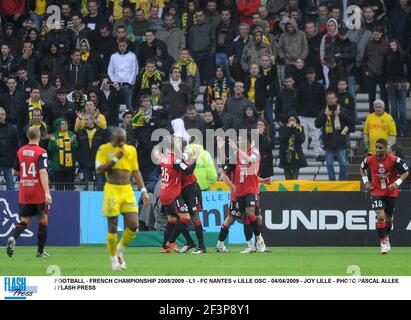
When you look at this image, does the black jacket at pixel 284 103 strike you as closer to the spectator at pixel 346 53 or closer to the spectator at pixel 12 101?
the spectator at pixel 346 53

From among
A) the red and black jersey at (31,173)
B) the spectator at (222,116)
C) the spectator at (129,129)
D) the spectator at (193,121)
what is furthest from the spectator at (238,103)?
the red and black jersey at (31,173)

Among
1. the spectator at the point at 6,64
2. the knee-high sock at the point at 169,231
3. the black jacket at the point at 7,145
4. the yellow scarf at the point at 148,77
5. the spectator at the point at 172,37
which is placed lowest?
the knee-high sock at the point at 169,231

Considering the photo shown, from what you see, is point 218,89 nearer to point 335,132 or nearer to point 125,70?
point 125,70

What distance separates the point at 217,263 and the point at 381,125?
9179 millimetres

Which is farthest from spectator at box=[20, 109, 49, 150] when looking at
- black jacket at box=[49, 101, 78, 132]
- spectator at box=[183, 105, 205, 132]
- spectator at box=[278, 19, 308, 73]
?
spectator at box=[278, 19, 308, 73]

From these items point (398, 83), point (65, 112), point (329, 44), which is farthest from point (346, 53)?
point (65, 112)

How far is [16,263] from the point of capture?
70.3 feet

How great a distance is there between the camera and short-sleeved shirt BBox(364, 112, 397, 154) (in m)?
29.2

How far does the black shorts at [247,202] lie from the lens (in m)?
24.6

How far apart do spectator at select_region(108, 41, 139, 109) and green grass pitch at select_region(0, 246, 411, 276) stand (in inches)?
260

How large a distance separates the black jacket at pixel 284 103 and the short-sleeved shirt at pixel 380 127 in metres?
2.19

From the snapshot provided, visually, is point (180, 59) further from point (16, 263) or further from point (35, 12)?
point (16, 263)

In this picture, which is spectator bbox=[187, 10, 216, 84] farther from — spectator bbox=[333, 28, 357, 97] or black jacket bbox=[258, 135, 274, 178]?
black jacket bbox=[258, 135, 274, 178]

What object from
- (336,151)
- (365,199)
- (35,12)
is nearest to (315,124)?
(336,151)
